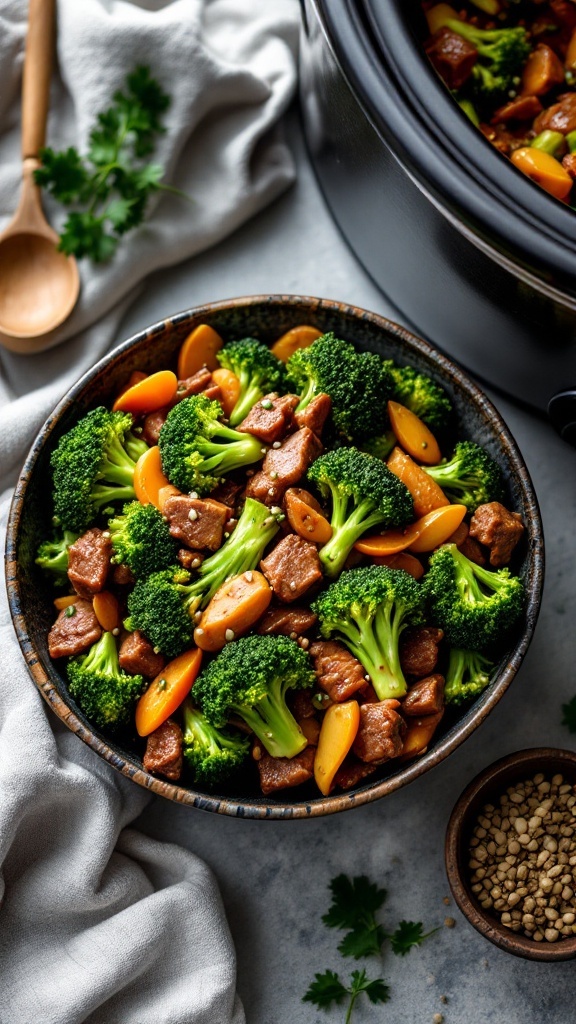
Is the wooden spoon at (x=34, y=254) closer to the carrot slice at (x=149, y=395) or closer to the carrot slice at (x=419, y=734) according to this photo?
the carrot slice at (x=149, y=395)

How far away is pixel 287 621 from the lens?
2688 millimetres

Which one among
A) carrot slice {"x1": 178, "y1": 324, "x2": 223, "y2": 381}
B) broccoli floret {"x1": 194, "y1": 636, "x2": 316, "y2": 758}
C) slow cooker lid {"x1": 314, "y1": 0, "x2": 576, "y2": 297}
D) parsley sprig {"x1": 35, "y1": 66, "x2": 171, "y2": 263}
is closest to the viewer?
slow cooker lid {"x1": 314, "y1": 0, "x2": 576, "y2": 297}

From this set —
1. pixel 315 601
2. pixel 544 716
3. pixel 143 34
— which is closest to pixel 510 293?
pixel 315 601

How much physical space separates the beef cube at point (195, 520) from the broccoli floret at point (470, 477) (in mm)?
666

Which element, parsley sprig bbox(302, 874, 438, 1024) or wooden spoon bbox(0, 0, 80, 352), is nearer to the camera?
parsley sprig bbox(302, 874, 438, 1024)

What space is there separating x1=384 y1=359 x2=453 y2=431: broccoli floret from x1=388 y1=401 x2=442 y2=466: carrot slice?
0.03m

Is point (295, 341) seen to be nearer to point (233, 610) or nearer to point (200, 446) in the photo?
point (200, 446)

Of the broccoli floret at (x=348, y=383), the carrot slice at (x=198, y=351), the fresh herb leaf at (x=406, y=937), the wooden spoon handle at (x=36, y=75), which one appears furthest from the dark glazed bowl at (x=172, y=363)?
the wooden spoon handle at (x=36, y=75)

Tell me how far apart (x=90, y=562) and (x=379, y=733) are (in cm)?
95

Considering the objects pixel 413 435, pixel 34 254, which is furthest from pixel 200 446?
pixel 34 254

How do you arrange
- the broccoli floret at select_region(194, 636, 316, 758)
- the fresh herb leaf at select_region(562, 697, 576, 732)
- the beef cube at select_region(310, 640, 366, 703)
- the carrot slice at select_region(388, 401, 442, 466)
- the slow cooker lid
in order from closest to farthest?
1. the slow cooker lid
2. the broccoli floret at select_region(194, 636, 316, 758)
3. the beef cube at select_region(310, 640, 366, 703)
4. the carrot slice at select_region(388, 401, 442, 466)
5. the fresh herb leaf at select_region(562, 697, 576, 732)

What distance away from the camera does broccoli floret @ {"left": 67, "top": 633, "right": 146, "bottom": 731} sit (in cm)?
266

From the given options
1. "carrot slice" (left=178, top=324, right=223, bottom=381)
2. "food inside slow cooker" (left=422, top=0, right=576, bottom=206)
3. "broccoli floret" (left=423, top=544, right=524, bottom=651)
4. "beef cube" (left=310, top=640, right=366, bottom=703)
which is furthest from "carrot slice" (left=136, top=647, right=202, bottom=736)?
"food inside slow cooker" (left=422, top=0, right=576, bottom=206)

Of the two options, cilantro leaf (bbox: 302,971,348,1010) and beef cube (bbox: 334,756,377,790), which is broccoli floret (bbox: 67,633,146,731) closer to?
beef cube (bbox: 334,756,377,790)
